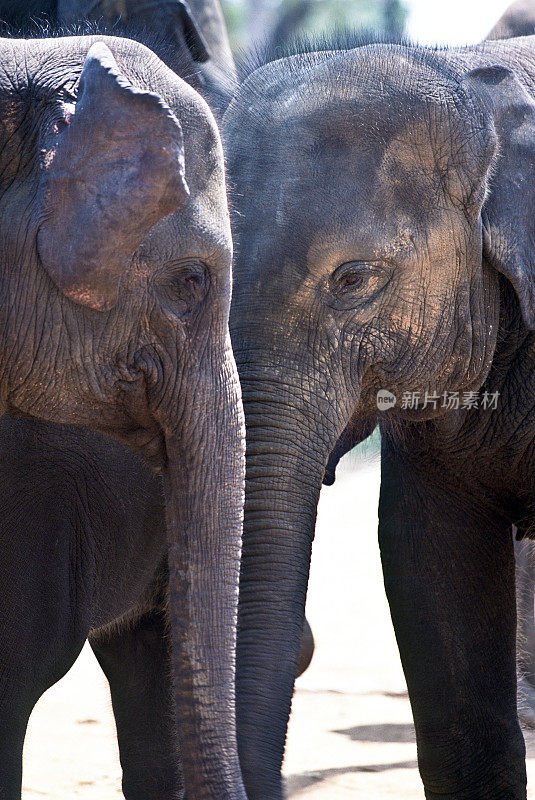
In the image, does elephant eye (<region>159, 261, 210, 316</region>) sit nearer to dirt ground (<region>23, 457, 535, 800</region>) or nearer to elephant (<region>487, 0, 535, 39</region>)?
dirt ground (<region>23, 457, 535, 800</region>)

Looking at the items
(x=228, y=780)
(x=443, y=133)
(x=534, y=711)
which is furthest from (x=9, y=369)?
(x=534, y=711)

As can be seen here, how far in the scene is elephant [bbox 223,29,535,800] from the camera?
8.99 ft

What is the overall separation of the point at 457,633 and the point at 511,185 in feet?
3.84

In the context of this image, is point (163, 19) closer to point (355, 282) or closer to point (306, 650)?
point (355, 282)

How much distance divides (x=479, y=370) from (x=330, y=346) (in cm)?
40

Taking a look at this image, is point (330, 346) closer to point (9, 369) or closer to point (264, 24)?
point (9, 369)

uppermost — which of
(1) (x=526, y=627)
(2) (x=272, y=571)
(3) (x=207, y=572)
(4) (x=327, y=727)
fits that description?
(3) (x=207, y=572)

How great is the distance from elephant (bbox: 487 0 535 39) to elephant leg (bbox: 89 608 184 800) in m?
2.16

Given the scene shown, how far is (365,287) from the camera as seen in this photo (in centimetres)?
291

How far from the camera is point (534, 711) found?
16.2ft
